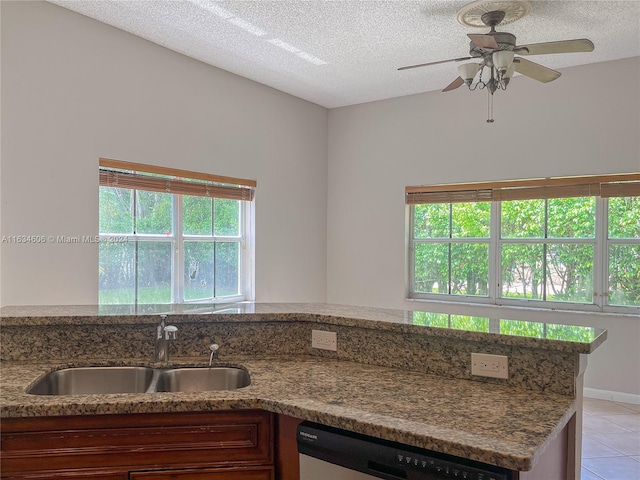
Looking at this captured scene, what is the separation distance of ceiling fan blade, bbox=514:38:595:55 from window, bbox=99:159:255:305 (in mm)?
2723

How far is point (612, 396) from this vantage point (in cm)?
424

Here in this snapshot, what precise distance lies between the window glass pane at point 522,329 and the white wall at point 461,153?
2851 millimetres

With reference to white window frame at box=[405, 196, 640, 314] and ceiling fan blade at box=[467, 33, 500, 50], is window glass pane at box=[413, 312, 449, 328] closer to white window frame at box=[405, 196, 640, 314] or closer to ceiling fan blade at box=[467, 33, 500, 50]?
ceiling fan blade at box=[467, 33, 500, 50]

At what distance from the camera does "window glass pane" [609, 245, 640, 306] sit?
4.19 metres

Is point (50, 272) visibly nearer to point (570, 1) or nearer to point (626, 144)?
point (570, 1)

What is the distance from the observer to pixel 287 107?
17.1 ft

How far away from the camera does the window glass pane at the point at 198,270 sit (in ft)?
14.3

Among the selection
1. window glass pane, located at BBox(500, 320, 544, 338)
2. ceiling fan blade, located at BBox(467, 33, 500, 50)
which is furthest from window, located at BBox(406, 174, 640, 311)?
window glass pane, located at BBox(500, 320, 544, 338)

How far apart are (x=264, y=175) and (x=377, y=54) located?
1642mm

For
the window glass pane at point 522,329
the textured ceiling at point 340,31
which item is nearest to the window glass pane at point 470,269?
the textured ceiling at point 340,31

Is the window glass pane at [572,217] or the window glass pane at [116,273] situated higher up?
the window glass pane at [572,217]

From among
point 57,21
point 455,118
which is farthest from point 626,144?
point 57,21

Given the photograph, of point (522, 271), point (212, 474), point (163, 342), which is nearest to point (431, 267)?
point (522, 271)

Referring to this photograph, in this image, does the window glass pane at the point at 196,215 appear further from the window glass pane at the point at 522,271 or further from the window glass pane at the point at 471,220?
the window glass pane at the point at 522,271
